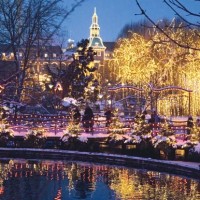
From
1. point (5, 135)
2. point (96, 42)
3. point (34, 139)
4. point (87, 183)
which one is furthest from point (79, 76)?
point (96, 42)

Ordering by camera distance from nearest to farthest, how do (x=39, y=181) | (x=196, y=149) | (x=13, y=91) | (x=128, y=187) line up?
(x=128, y=187)
(x=39, y=181)
(x=196, y=149)
(x=13, y=91)

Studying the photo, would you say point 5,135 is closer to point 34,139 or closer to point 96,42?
point 34,139

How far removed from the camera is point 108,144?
82.2ft

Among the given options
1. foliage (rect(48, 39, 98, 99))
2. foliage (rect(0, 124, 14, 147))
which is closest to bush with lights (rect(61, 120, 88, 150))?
foliage (rect(0, 124, 14, 147))

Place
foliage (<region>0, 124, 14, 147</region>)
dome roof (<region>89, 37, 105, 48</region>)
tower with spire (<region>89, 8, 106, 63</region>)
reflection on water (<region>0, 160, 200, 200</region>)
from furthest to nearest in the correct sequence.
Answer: dome roof (<region>89, 37, 105, 48</region>) < tower with spire (<region>89, 8, 106, 63</region>) < foliage (<region>0, 124, 14, 147</region>) < reflection on water (<region>0, 160, 200, 200</region>)

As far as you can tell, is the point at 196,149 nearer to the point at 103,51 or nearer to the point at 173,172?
the point at 173,172

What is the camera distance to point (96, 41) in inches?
5290

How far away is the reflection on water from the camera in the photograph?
47.5 ft

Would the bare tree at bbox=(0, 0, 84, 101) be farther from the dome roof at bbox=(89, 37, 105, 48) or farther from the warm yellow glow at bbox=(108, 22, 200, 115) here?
the dome roof at bbox=(89, 37, 105, 48)

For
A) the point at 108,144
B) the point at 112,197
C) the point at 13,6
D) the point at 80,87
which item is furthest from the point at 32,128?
the point at 80,87

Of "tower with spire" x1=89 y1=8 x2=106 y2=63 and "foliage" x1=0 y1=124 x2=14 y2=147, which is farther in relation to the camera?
"tower with spire" x1=89 y1=8 x2=106 y2=63

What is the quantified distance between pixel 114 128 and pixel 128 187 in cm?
931

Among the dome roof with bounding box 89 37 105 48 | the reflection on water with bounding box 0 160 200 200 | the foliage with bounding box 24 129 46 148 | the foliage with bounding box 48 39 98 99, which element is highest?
the dome roof with bounding box 89 37 105 48

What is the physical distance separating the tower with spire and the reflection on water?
10475cm
